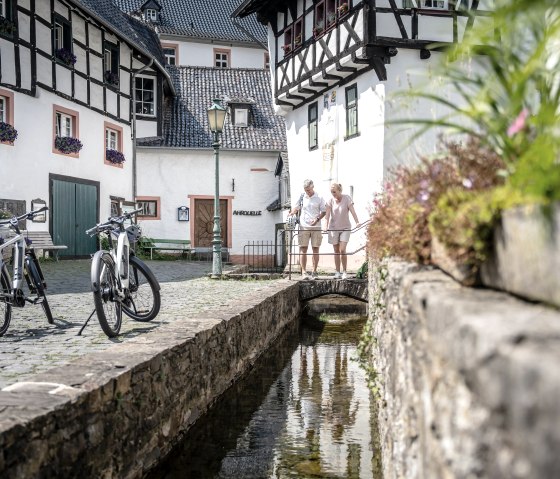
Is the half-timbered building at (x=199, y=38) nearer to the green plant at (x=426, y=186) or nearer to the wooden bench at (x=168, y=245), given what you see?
the wooden bench at (x=168, y=245)

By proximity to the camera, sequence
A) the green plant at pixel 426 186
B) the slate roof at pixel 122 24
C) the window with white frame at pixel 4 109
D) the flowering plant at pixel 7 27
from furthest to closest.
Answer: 1. the slate roof at pixel 122 24
2. the window with white frame at pixel 4 109
3. the flowering plant at pixel 7 27
4. the green plant at pixel 426 186

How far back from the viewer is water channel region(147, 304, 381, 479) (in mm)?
5168

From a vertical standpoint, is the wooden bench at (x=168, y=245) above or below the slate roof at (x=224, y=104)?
below

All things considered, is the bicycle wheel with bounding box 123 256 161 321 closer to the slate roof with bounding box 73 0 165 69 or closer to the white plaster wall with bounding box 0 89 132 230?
the white plaster wall with bounding box 0 89 132 230

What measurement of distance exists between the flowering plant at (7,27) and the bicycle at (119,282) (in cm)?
1189

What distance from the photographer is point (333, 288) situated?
44.9ft

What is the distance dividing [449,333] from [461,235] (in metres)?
0.71

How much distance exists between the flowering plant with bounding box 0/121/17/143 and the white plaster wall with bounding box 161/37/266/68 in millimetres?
22497

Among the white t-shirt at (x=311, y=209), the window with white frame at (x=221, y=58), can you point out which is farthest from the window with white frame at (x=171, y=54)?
the white t-shirt at (x=311, y=209)

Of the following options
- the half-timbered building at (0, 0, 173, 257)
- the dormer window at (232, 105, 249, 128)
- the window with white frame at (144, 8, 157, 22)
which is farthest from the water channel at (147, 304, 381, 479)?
the window with white frame at (144, 8, 157, 22)

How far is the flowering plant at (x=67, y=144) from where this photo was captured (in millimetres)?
20000

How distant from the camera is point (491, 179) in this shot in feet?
9.29

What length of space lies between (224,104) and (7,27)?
42.1 feet

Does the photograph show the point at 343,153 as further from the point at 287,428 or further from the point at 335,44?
the point at 287,428
